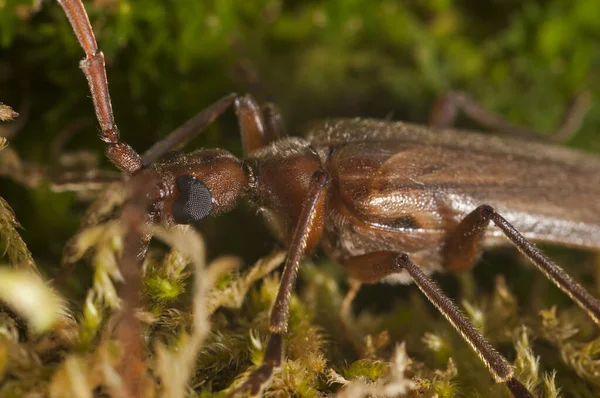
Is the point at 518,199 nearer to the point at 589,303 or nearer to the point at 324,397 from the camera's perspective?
the point at 589,303

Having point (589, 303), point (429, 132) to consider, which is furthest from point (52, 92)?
point (589, 303)

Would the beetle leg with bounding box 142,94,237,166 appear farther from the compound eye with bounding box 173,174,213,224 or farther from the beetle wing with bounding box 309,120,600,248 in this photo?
the beetle wing with bounding box 309,120,600,248

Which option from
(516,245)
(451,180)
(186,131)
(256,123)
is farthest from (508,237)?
(186,131)

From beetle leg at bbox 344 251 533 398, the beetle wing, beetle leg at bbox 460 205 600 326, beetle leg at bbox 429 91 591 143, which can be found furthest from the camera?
beetle leg at bbox 429 91 591 143

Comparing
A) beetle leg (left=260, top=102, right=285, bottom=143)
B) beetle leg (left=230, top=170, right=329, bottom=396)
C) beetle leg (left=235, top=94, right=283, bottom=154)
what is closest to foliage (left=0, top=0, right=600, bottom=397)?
beetle leg (left=230, top=170, right=329, bottom=396)

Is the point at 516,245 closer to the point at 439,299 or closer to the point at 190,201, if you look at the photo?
the point at 439,299

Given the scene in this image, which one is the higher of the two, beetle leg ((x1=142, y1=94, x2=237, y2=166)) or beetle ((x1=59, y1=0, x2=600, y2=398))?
beetle leg ((x1=142, y1=94, x2=237, y2=166))

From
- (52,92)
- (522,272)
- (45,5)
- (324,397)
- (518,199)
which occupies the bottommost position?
(522,272)
